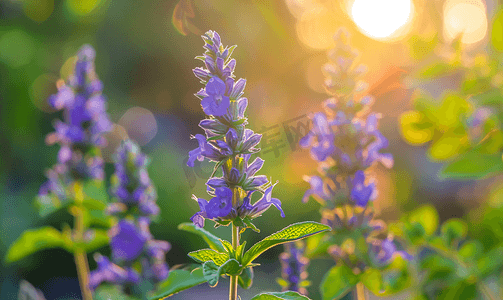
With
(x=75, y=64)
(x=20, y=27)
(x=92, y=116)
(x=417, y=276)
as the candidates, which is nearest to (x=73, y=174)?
(x=92, y=116)

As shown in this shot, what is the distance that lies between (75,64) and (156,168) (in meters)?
5.38

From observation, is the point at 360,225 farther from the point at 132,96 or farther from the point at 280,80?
the point at 132,96

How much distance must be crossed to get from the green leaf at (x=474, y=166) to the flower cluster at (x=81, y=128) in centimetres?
208

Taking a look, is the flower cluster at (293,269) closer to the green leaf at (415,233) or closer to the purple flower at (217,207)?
the green leaf at (415,233)

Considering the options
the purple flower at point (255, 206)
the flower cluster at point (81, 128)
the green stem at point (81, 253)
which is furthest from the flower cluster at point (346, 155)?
the flower cluster at point (81, 128)

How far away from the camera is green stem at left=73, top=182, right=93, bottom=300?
2.13 meters

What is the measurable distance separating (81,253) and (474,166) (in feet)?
7.65

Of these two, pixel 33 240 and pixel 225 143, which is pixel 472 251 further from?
pixel 33 240

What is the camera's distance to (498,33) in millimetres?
1548

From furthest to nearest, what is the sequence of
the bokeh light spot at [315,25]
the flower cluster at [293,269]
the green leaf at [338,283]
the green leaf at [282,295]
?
the bokeh light spot at [315,25] → the flower cluster at [293,269] → the green leaf at [338,283] → the green leaf at [282,295]

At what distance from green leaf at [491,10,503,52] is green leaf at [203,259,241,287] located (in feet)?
4.71

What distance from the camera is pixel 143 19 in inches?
413

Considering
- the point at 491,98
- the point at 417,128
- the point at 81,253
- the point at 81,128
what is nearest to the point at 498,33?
the point at 491,98

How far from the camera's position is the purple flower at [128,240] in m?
1.77
